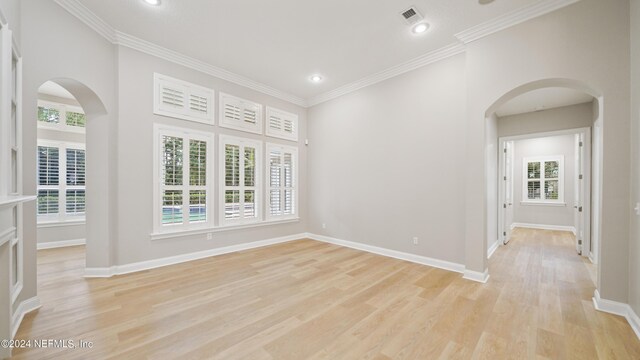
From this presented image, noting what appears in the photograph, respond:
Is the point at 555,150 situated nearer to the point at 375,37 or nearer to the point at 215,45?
the point at 375,37

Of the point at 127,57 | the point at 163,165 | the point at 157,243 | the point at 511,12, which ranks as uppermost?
the point at 511,12

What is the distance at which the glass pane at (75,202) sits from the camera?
5.30m

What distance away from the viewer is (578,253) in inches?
181

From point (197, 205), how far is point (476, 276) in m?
4.42

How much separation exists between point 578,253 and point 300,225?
5.57m

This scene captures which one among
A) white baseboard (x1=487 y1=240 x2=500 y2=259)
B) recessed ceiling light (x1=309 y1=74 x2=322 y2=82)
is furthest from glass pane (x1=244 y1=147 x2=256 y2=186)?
white baseboard (x1=487 y1=240 x2=500 y2=259)

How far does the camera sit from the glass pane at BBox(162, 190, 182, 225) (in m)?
3.81

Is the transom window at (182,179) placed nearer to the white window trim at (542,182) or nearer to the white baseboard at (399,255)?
the white baseboard at (399,255)

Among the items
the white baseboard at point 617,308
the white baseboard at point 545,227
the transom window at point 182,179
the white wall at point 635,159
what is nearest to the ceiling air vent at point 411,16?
the white wall at point 635,159

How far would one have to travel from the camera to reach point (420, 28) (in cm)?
322

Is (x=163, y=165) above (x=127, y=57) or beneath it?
beneath

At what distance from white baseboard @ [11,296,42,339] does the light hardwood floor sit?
0.07 meters

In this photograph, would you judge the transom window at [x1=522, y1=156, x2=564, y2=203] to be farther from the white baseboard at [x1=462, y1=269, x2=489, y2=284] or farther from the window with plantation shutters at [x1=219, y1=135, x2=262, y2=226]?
the window with plantation shutters at [x1=219, y1=135, x2=262, y2=226]

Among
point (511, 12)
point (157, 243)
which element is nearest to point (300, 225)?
point (157, 243)
